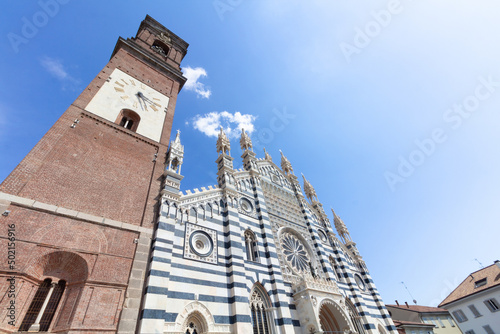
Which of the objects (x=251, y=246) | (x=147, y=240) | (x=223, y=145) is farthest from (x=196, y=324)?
(x=223, y=145)

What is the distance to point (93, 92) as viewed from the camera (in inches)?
647

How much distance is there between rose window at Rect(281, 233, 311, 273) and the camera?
62.6 ft

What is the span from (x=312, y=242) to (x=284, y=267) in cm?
568

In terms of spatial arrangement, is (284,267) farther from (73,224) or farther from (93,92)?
Answer: (93,92)

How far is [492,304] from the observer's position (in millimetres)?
28969

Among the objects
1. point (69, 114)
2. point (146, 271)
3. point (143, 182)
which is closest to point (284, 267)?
point (146, 271)

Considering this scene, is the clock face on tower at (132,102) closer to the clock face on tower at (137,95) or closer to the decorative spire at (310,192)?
the clock face on tower at (137,95)

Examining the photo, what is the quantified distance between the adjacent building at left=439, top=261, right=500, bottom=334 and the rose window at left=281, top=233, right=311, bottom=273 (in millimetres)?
26109

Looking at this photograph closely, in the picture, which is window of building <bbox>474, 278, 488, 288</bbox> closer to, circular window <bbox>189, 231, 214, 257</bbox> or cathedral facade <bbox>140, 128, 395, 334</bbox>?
cathedral facade <bbox>140, 128, 395, 334</bbox>

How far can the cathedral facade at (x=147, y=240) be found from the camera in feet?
31.0

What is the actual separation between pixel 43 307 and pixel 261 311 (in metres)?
10.4

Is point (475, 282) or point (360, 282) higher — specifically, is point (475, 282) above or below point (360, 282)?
above

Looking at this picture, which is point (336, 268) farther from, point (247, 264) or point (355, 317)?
point (247, 264)

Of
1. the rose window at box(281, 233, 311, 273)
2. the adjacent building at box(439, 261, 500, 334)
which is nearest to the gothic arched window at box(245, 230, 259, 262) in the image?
the rose window at box(281, 233, 311, 273)
